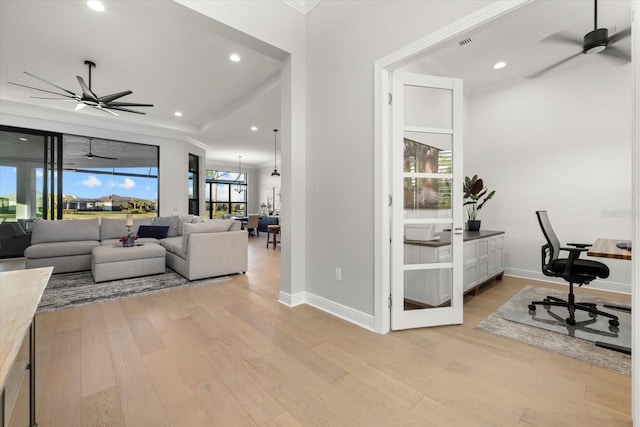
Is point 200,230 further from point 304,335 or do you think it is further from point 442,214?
point 442,214

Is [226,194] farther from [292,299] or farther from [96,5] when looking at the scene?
[292,299]

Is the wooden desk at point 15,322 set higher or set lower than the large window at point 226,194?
lower

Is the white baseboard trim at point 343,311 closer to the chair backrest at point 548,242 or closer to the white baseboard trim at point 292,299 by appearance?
the white baseboard trim at point 292,299

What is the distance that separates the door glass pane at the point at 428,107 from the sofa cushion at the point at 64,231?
5.80m

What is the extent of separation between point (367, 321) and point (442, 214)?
120 centimetres

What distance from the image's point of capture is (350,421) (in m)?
1.39

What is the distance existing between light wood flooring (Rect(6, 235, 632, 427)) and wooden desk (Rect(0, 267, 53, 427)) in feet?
1.69

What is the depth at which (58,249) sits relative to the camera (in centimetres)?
430

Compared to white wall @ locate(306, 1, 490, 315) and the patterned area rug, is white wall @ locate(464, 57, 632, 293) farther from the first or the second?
the patterned area rug

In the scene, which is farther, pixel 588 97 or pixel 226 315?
pixel 588 97

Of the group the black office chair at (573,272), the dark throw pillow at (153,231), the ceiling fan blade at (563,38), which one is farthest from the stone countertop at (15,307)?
the ceiling fan blade at (563,38)

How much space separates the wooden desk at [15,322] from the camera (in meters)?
0.62

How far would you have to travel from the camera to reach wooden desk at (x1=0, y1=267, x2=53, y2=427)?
0.62 metres

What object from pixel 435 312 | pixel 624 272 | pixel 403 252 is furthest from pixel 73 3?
pixel 624 272
